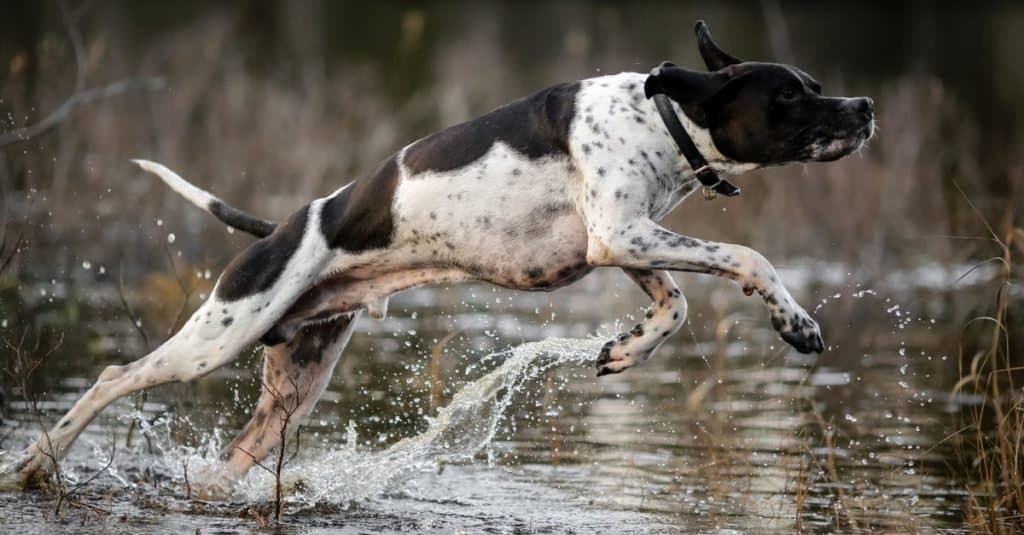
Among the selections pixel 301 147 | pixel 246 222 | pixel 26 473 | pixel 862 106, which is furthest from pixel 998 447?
pixel 301 147

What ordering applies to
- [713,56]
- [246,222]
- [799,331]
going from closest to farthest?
[799,331]
[713,56]
[246,222]

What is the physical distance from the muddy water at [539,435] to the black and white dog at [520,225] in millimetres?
432

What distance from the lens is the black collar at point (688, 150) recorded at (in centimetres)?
655

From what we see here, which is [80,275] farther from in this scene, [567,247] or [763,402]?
[567,247]

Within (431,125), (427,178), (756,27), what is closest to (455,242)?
(427,178)

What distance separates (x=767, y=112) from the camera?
651 cm

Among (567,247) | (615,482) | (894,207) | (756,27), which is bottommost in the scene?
(756,27)

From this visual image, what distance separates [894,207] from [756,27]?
72.2 feet

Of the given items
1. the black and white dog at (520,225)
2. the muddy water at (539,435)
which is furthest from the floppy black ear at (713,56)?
the muddy water at (539,435)

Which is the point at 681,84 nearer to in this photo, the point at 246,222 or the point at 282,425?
the point at 246,222

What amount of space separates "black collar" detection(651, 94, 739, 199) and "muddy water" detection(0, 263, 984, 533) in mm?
690

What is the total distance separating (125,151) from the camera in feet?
46.3

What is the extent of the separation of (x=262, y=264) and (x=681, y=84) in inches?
74.6

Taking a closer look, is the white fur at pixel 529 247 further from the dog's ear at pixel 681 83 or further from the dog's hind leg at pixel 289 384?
the dog's ear at pixel 681 83
